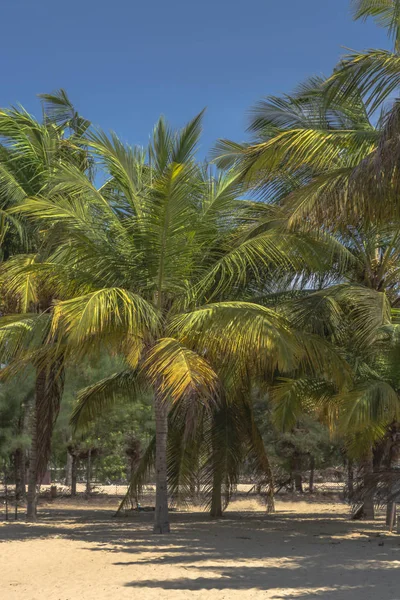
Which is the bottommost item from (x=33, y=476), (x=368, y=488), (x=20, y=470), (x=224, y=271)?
(x=20, y=470)

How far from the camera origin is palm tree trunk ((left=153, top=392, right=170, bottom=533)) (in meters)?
13.0

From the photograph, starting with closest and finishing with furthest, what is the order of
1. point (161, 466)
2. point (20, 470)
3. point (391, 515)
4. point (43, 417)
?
point (161, 466)
point (391, 515)
point (43, 417)
point (20, 470)

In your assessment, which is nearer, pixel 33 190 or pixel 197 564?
pixel 197 564

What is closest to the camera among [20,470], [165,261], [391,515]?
[165,261]

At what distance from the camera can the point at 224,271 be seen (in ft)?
42.9

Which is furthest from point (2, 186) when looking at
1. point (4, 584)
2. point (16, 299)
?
point (4, 584)

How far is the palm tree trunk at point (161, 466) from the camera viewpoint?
13.0 metres

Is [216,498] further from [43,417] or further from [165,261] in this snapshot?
[165,261]

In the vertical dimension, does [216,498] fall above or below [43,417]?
below

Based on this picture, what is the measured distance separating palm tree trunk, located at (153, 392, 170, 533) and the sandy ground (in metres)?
0.36

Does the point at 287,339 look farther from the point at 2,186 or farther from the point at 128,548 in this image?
the point at 2,186

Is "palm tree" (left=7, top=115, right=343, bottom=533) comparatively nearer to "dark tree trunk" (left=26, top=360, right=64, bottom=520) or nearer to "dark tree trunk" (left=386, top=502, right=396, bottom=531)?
"dark tree trunk" (left=26, top=360, right=64, bottom=520)

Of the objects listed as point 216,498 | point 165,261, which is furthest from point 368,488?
point 216,498

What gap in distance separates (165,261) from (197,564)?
5.23 meters
